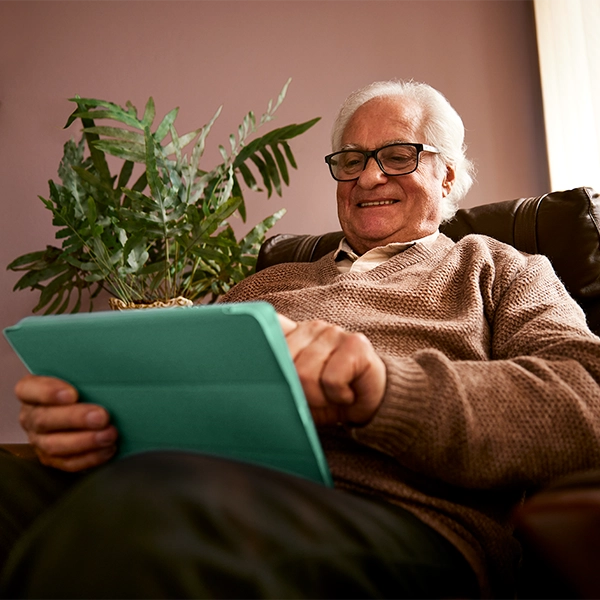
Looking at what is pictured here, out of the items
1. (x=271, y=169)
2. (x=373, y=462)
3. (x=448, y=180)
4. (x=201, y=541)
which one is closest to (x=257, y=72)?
(x=271, y=169)

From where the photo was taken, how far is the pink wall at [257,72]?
2.19 metres

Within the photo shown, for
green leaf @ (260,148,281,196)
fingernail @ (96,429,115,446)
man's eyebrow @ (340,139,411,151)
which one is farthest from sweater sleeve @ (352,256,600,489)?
green leaf @ (260,148,281,196)

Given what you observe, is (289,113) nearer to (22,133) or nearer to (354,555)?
(22,133)

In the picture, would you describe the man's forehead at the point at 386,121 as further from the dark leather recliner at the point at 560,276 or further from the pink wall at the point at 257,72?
the pink wall at the point at 257,72

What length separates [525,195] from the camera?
7.09ft

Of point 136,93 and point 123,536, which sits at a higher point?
point 136,93

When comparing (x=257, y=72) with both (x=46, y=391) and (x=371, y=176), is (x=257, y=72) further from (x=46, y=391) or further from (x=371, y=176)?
(x=46, y=391)

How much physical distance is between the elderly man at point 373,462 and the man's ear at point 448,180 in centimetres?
24

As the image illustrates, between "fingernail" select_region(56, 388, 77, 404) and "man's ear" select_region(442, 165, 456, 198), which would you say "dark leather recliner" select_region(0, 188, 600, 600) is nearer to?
"man's ear" select_region(442, 165, 456, 198)

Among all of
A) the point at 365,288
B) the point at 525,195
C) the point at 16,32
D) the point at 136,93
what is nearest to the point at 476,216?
the point at 365,288

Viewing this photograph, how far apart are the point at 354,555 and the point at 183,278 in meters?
1.67

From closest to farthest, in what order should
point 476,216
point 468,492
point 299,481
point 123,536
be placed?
point 123,536
point 299,481
point 468,492
point 476,216

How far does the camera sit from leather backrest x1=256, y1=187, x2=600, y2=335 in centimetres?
127

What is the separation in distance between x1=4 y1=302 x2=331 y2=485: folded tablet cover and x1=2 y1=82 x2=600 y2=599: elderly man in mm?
49
